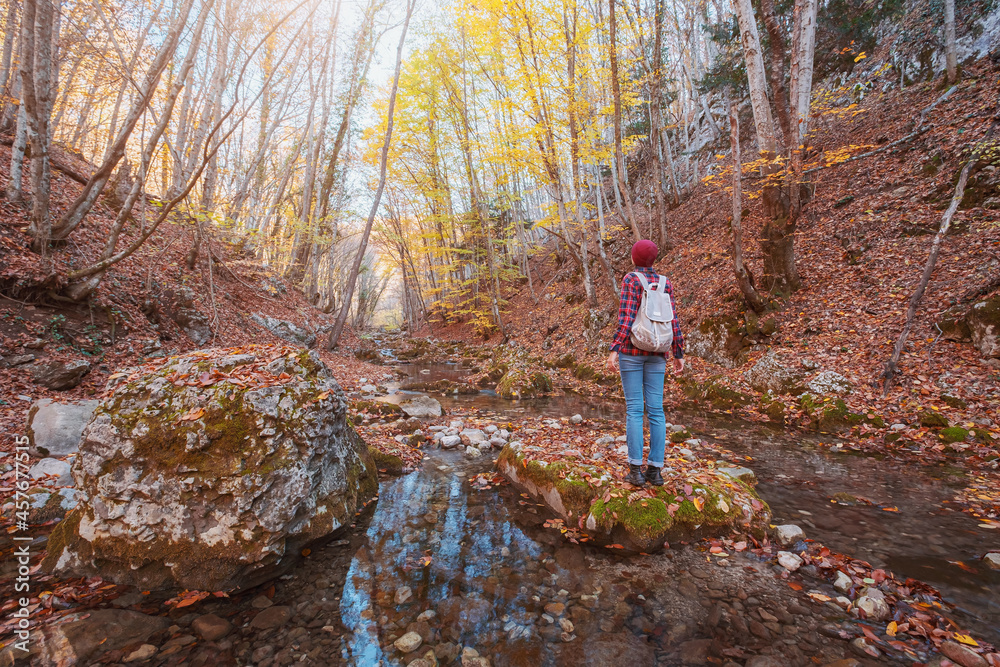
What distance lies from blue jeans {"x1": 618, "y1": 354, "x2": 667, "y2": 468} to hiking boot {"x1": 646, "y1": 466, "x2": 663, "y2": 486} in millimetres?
186

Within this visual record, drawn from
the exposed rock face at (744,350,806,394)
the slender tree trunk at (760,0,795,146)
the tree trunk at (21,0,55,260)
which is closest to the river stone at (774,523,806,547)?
the exposed rock face at (744,350,806,394)

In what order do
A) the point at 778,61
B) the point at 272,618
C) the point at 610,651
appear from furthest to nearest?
the point at 778,61, the point at 272,618, the point at 610,651

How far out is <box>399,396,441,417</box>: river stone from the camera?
8.40 metres

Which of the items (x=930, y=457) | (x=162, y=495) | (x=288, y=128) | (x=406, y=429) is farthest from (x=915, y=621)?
(x=288, y=128)

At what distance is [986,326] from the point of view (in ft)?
19.8

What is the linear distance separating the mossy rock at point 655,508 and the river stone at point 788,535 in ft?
0.40

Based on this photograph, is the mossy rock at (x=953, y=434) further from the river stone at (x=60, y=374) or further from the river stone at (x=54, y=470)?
the river stone at (x=60, y=374)

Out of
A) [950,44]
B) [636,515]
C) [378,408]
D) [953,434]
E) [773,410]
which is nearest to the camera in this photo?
[636,515]

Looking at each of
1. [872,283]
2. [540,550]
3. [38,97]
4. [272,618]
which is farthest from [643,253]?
[38,97]

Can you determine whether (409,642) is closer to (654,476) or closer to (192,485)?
(192,485)

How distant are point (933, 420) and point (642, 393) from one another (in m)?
5.17

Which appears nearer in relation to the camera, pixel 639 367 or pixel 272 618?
pixel 272 618

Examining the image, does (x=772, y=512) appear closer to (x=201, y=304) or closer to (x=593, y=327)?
(x=593, y=327)

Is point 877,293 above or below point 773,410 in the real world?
above
